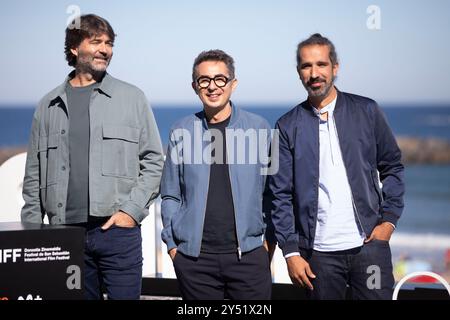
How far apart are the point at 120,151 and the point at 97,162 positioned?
13 centimetres

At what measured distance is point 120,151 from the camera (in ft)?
12.6

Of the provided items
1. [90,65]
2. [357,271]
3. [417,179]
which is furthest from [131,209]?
[417,179]

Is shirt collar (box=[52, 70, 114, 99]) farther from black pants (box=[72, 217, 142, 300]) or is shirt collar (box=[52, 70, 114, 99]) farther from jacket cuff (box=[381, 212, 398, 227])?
jacket cuff (box=[381, 212, 398, 227])

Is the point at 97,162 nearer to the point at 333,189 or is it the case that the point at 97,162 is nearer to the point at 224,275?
the point at 224,275

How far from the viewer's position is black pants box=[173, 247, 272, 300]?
11.8 ft

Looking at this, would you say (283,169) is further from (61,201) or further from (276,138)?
(61,201)

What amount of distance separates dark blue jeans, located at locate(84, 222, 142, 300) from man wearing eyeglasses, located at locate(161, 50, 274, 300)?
0.22 metres

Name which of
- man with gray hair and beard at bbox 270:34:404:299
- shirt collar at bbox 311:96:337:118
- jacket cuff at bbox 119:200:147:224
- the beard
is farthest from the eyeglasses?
jacket cuff at bbox 119:200:147:224

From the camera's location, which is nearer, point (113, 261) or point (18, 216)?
point (113, 261)

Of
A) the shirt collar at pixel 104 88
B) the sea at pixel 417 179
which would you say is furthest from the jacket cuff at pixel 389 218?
the sea at pixel 417 179

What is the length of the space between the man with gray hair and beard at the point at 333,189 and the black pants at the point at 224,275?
0.47ft

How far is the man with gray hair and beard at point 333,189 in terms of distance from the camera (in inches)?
140

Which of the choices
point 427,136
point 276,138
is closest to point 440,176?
point 427,136

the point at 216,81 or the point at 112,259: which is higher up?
the point at 216,81
